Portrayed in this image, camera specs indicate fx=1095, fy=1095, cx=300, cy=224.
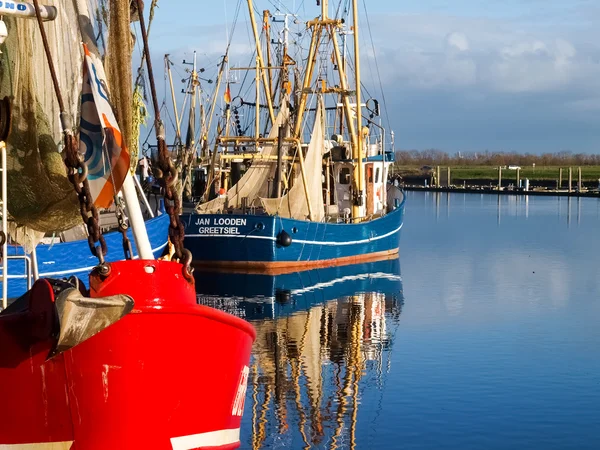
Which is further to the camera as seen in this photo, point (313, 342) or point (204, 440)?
point (313, 342)

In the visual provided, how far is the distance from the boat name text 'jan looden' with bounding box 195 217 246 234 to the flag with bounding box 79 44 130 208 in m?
17.7

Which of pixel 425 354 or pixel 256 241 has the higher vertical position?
pixel 256 241

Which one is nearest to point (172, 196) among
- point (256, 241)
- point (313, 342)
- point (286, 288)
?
point (313, 342)

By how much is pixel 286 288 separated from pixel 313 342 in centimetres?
692

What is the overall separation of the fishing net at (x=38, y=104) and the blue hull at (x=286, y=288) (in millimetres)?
11518

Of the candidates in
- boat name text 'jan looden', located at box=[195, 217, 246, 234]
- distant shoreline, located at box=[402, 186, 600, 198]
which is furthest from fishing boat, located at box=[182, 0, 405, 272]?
distant shoreline, located at box=[402, 186, 600, 198]

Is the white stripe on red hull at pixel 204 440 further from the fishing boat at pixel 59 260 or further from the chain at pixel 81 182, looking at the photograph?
the fishing boat at pixel 59 260

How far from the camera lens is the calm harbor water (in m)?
11.5

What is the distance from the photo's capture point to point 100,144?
7082 millimetres

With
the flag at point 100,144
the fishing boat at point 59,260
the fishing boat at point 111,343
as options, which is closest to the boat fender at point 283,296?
the fishing boat at point 59,260

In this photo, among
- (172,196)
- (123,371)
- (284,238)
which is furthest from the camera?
(284,238)

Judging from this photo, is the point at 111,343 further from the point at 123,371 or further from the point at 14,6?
the point at 14,6

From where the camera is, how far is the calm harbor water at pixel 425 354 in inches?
453

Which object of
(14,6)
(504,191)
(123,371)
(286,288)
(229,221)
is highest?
(14,6)
